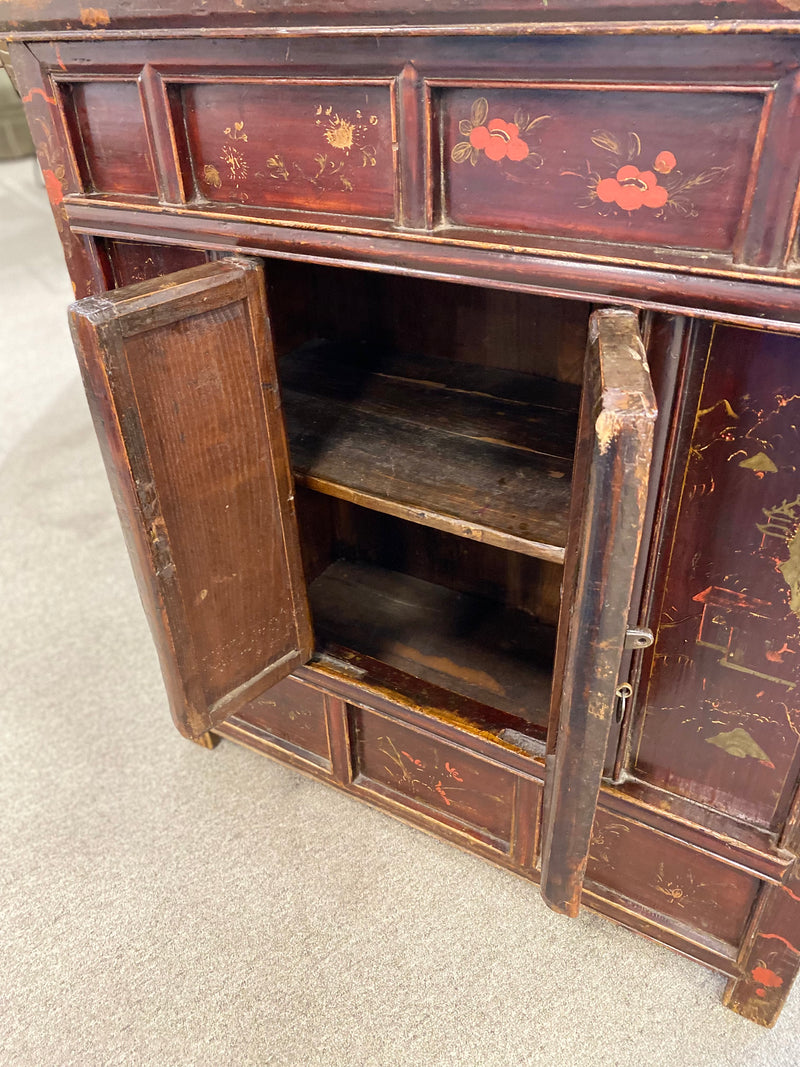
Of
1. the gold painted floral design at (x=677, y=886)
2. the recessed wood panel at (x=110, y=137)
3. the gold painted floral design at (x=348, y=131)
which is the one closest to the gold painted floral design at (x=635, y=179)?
the gold painted floral design at (x=348, y=131)

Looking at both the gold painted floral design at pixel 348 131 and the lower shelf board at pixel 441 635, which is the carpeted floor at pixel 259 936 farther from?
the gold painted floral design at pixel 348 131

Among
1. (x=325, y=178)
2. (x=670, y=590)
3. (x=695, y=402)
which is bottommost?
(x=670, y=590)

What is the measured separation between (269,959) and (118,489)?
0.80 m

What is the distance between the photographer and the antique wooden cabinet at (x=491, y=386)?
0.71 meters

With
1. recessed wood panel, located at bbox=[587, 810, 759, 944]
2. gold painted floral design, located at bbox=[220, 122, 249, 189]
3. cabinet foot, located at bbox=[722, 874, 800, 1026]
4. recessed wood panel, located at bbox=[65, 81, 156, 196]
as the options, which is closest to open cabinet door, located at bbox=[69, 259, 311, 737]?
gold painted floral design, located at bbox=[220, 122, 249, 189]

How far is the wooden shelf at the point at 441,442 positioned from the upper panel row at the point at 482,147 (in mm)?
360

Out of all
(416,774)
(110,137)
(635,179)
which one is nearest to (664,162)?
(635,179)

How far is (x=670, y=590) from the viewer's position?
36.9 inches

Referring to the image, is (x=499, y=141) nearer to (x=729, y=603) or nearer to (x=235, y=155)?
(x=235, y=155)

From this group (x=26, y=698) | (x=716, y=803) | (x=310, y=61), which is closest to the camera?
(x=310, y=61)

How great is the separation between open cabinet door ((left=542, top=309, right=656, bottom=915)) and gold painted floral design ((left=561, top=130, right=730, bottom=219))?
10cm

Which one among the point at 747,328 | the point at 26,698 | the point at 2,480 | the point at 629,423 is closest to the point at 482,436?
the point at 747,328

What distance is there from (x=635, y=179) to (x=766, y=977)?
105 cm

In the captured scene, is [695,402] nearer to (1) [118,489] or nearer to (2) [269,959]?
(1) [118,489]
